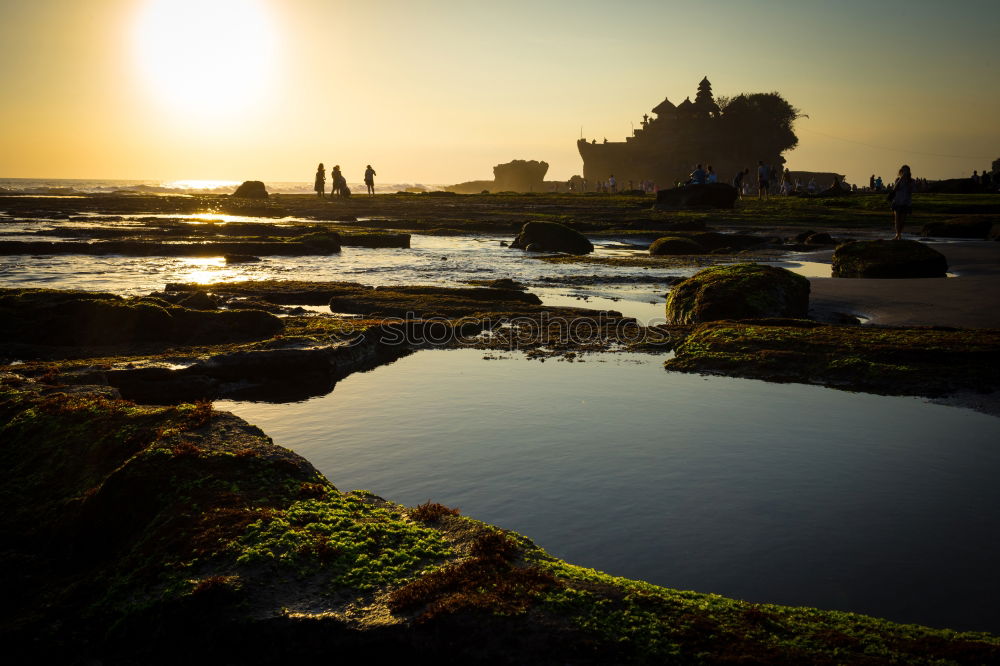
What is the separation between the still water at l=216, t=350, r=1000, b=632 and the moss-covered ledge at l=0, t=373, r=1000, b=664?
0.68m

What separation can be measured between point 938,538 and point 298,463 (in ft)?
14.0

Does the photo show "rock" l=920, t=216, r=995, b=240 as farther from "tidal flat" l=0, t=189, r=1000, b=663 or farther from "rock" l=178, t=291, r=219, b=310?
"rock" l=178, t=291, r=219, b=310

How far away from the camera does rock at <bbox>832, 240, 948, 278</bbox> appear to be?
669 inches

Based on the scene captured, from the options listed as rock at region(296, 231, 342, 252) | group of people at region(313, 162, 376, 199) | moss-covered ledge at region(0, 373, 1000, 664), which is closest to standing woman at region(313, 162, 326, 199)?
group of people at region(313, 162, 376, 199)

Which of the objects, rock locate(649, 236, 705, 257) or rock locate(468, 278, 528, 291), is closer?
rock locate(468, 278, 528, 291)

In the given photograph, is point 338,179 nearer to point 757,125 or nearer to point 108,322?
point 108,322

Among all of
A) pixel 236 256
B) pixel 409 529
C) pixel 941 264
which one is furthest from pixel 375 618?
pixel 236 256

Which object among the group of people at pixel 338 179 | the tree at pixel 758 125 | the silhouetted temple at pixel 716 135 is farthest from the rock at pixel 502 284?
the tree at pixel 758 125

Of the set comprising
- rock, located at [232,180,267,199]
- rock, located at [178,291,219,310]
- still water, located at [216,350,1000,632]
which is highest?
rock, located at [232,180,267,199]

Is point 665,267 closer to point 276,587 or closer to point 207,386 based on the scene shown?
point 207,386

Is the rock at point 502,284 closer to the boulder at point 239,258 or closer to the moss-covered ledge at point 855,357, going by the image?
the moss-covered ledge at point 855,357

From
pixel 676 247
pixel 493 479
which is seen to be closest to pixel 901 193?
pixel 676 247

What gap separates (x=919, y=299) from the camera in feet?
45.0

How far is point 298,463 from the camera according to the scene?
5.25 m
